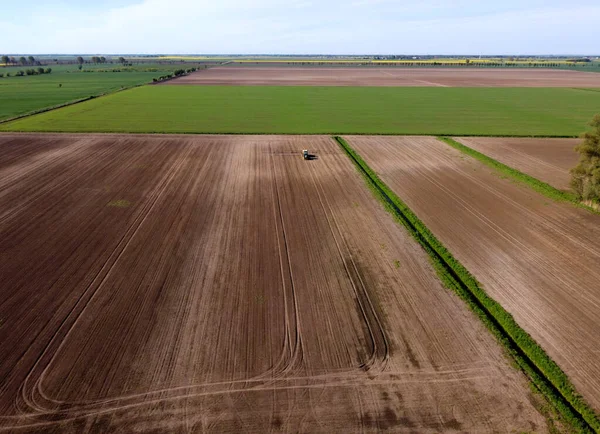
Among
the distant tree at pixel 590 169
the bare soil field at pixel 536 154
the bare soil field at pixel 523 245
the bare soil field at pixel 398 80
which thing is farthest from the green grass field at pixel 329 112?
the distant tree at pixel 590 169

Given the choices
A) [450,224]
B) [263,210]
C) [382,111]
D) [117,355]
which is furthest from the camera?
[382,111]

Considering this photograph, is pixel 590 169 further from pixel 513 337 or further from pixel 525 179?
pixel 513 337

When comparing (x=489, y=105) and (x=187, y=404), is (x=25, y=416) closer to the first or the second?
(x=187, y=404)

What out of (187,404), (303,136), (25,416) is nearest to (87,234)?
(25,416)

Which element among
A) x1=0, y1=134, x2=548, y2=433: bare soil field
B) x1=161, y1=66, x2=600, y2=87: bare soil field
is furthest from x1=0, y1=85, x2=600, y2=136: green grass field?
x1=0, y1=134, x2=548, y2=433: bare soil field

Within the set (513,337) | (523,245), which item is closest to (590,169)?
(523,245)

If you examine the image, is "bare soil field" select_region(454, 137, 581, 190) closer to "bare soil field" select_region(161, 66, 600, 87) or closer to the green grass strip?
the green grass strip
